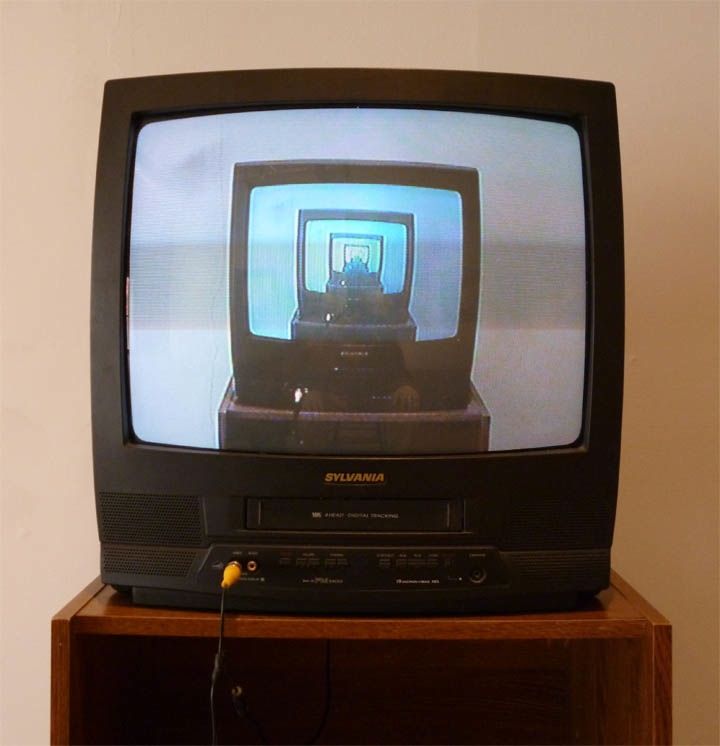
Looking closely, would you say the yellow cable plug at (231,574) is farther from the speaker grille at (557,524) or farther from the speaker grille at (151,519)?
the speaker grille at (557,524)

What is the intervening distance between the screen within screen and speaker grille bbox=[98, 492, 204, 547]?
0.07 metres

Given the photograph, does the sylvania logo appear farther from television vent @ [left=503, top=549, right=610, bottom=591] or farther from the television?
television vent @ [left=503, top=549, right=610, bottom=591]

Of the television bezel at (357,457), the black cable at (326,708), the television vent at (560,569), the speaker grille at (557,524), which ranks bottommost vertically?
the black cable at (326,708)

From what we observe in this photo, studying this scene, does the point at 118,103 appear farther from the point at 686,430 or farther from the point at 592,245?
the point at 686,430

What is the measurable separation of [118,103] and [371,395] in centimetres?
46

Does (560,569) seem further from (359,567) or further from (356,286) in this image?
(356,286)

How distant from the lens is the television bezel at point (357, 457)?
89cm

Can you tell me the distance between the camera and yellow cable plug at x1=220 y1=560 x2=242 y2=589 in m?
0.86

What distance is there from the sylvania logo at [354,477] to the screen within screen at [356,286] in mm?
28

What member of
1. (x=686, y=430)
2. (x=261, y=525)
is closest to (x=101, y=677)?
(x=261, y=525)

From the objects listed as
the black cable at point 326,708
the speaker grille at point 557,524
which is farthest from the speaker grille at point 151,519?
the black cable at point 326,708

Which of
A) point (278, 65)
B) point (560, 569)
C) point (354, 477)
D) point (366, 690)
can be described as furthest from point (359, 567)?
point (278, 65)

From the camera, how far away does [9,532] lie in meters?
1.30

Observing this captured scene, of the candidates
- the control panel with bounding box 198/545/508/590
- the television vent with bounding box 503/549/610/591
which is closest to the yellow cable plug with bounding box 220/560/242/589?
the control panel with bounding box 198/545/508/590
